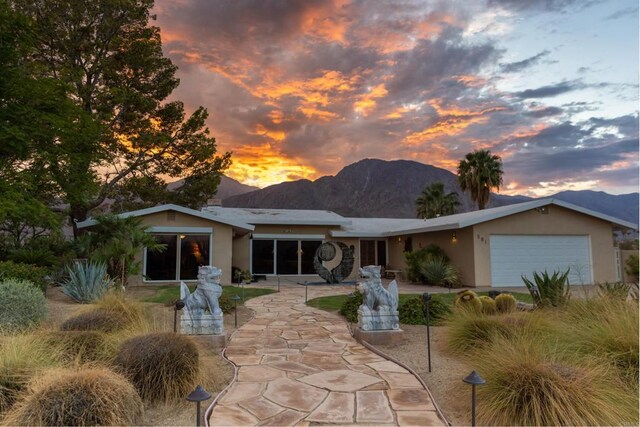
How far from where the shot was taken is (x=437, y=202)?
35.9 m

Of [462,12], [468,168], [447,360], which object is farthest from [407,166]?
[447,360]

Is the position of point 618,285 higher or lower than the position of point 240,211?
lower

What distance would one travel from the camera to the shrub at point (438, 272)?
15.9 meters

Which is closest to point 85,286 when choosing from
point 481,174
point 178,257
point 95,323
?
point 95,323

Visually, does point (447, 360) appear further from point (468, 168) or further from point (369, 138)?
point (468, 168)

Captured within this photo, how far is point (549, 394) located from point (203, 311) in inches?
199

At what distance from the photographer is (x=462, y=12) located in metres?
11.1

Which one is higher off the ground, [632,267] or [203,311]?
[632,267]

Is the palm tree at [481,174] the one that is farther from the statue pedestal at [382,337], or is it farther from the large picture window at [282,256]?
the statue pedestal at [382,337]

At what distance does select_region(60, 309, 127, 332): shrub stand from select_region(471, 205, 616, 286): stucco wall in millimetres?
13272

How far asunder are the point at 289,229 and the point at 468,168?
17.9 metres

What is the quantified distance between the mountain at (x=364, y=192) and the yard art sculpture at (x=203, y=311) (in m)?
86.4

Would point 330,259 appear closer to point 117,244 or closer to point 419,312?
point 117,244

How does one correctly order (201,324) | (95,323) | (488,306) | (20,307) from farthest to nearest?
(488,306)
(20,307)
(201,324)
(95,323)
